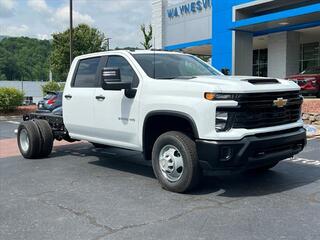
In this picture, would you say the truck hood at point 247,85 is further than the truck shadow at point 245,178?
No

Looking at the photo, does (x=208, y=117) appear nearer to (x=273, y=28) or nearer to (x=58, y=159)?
(x=58, y=159)

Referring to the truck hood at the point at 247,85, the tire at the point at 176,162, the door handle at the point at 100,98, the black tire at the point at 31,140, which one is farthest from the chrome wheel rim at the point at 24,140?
the truck hood at the point at 247,85

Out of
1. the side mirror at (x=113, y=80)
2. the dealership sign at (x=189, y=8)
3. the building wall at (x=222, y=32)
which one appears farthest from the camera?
the dealership sign at (x=189, y=8)

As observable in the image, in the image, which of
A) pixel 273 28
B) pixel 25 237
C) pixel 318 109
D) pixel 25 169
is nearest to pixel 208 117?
pixel 25 237

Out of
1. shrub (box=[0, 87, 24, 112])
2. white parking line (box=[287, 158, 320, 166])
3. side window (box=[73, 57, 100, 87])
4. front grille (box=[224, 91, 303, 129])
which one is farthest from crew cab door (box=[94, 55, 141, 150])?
shrub (box=[0, 87, 24, 112])

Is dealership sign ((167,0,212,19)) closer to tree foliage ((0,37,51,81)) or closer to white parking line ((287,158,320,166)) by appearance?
white parking line ((287,158,320,166))

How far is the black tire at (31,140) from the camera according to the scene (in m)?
8.92

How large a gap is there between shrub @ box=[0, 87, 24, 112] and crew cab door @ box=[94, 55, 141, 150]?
64.1 ft

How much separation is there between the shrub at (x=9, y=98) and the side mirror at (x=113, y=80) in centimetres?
2034

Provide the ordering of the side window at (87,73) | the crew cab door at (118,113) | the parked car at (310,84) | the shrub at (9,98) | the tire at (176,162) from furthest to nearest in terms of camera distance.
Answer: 1. the shrub at (9,98)
2. the parked car at (310,84)
3. the side window at (87,73)
4. the crew cab door at (118,113)
5. the tire at (176,162)

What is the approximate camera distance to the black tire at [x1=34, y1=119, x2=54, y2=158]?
8.98 metres

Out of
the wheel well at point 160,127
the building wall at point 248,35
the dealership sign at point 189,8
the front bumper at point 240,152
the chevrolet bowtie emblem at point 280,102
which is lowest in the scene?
the front bumper at point 240,152

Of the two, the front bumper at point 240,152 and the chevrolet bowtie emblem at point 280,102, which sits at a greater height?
the chevrolet bowtie emblem at point 280,102

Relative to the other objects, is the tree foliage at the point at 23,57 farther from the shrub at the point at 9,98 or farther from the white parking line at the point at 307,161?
the white parking line at the point at 307,161
